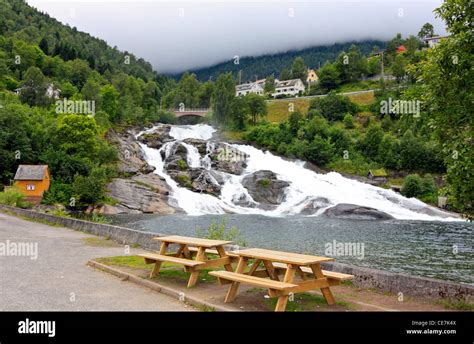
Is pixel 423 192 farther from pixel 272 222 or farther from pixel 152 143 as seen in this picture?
pixel 152 143

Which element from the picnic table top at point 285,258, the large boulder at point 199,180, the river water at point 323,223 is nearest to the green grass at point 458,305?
the picnic table top at point 285,258


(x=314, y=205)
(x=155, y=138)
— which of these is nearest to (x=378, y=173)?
(x=314, y=205)

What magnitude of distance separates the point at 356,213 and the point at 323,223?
6.53 m

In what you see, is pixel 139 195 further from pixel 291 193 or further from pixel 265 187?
pixel 291 193

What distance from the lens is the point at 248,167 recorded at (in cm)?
5850

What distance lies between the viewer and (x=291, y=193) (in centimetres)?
4994

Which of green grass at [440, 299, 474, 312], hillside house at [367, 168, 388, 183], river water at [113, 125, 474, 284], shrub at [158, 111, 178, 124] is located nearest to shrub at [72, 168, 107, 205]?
river water at [113, 125, 474, 284]

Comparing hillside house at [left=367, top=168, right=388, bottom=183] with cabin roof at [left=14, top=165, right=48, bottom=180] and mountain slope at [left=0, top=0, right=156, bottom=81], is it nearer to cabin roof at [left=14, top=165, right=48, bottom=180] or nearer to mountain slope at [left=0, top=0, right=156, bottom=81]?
Answer: cabin roof at [left=14, top=165, right=48, bottom=180]

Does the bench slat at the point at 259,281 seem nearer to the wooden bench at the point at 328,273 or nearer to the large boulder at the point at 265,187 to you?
the wooden bench at the point at 328,273

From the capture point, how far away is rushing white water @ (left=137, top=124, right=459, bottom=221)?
46.0m

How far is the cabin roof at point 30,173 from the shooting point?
4372 centimetres

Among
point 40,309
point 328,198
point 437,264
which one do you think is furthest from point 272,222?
point 40,309

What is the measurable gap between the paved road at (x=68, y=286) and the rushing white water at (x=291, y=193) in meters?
31.9

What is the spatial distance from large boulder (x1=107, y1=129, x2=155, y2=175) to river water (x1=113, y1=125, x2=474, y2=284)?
4.52 feet
